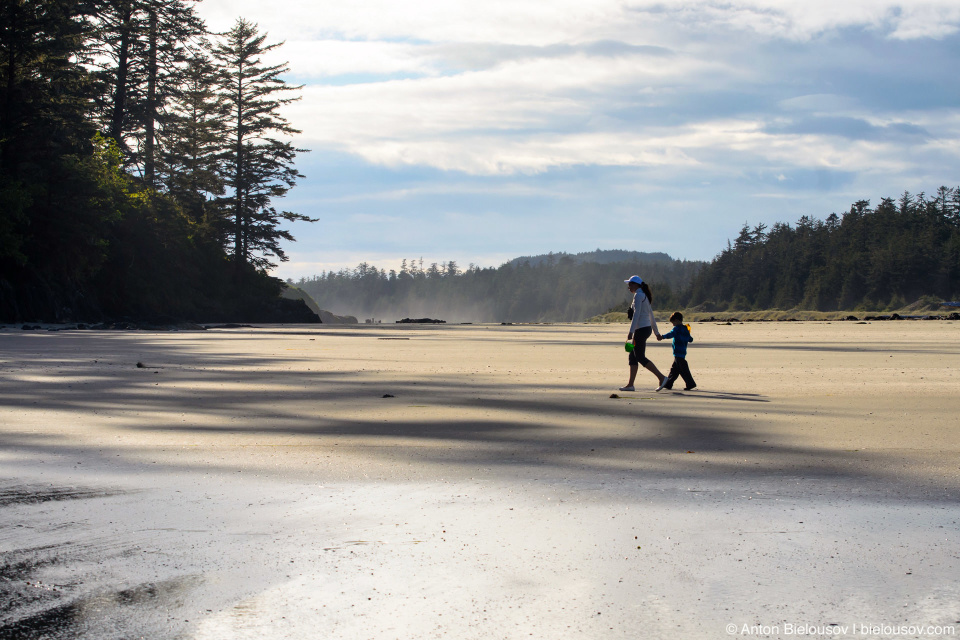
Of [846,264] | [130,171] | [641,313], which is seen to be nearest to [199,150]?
[130,171]

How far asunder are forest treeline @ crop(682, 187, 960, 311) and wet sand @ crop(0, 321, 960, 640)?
4623 inches

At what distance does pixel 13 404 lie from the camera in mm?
8531

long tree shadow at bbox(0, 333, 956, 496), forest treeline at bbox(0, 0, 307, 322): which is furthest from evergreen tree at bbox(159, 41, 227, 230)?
long tree shadow at bbox(0, 333, 956, 496)

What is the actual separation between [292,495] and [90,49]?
176 feet

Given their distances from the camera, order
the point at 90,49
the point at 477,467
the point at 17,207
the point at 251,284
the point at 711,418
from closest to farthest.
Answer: the point at 477,467 < the point at 711,418 < the point at 17,207 < the point at 90,49 < the point at 251,284

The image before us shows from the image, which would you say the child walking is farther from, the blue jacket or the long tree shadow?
the long tree shadow

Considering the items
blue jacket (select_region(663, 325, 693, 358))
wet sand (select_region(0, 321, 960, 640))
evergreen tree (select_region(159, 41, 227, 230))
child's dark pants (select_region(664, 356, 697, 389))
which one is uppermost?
evergreen tree (select_region(159, 41, 227, 230))

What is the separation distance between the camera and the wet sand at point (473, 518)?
9.45 feet

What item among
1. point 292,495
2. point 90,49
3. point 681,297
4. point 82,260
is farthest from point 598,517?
point 681,297

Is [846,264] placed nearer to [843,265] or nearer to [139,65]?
[843,265]

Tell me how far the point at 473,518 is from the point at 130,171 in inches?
2263

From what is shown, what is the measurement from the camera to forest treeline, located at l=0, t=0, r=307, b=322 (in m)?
37.3

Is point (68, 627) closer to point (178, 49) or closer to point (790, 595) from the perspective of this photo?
point (790, 595)

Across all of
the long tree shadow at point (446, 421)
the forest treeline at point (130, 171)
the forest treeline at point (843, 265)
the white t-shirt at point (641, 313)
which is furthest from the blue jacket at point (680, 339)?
the forest treeline at point (843, 265)
